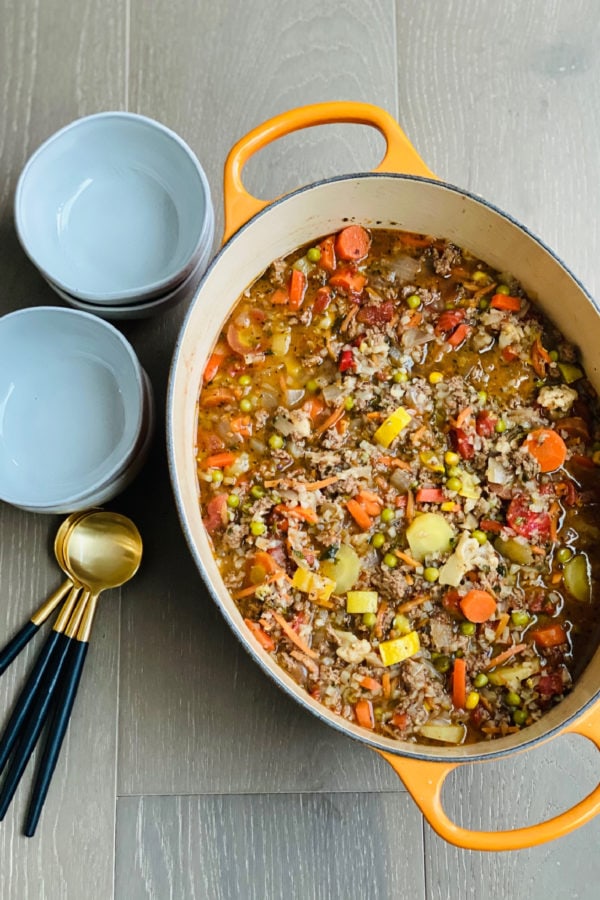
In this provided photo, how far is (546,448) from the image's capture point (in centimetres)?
275

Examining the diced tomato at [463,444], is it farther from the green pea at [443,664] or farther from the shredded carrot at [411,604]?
A: the green pea at [443,664]

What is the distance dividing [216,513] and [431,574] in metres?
0.70

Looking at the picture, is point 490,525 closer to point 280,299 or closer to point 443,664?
point 443,664

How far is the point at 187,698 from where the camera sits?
290cm

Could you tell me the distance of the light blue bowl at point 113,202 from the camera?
9.28ft

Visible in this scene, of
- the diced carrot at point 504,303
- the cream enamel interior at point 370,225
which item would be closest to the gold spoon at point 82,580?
the cream enamel interior at point 370,225

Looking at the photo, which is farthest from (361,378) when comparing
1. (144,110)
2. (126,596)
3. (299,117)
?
(144,110)

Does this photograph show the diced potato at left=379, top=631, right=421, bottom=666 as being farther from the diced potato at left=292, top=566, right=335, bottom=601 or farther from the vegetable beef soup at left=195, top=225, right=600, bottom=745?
the diced potato at left=292, top=566, right=335, bottom=601

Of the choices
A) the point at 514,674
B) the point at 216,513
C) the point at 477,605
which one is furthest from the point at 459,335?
the point at 514,674

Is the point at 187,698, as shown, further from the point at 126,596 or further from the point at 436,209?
the point at 436,209

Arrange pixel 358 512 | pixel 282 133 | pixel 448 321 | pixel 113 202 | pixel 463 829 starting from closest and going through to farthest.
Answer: pixel 463 829, pixel 282 133, pixel 358 512, pixel 448 321, pixel 113 202

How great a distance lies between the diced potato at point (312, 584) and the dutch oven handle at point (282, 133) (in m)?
1.05

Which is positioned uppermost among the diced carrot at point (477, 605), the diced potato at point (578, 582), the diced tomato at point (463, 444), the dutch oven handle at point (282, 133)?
the dutch oven handle at point (282, 133)

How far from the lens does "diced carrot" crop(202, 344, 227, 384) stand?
2.82 m
